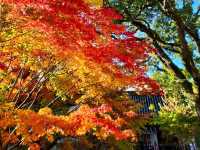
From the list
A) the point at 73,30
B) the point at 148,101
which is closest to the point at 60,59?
the point at 73,30

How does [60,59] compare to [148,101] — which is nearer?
[60,59]

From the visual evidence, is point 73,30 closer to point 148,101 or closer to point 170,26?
point 170,26

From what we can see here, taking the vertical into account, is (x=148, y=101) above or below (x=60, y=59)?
below

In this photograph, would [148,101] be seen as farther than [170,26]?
Yes

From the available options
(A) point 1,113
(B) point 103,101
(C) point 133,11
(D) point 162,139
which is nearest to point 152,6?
(C) point 133,11

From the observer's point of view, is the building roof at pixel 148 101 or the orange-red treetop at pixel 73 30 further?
the building roof at pixel 148 101

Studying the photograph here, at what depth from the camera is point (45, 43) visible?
10.4 metres

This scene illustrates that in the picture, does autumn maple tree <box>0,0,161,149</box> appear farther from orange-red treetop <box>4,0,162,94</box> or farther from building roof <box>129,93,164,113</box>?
building roof <box>129,93,164,113</box>

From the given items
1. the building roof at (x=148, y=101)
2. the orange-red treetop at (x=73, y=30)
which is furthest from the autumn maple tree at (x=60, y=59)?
the building roof at (x=148, y=101)

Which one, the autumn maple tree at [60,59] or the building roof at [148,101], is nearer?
the autumn maple tree at [60,59]

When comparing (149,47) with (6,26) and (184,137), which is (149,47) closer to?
(184,137)

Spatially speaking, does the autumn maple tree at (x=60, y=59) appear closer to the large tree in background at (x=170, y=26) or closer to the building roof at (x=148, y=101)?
the large tree in background at (x=170, y=26)

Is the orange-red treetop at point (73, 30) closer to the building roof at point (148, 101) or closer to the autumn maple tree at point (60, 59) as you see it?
the autumn maple tree at point (60, 59)

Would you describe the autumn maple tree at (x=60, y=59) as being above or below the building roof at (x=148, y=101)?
above
